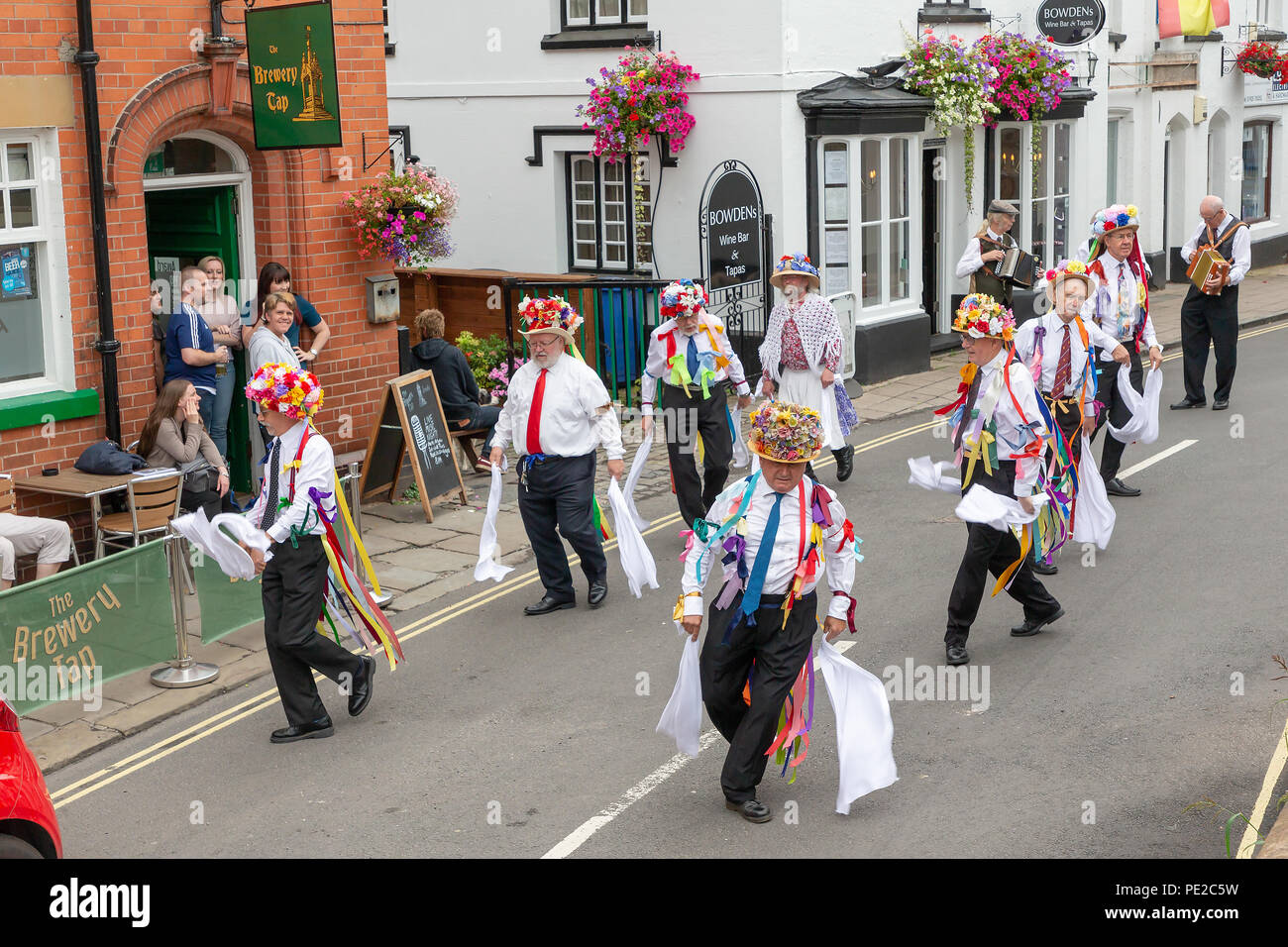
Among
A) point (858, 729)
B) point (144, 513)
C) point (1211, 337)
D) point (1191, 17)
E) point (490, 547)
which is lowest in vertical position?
point (858, 729)

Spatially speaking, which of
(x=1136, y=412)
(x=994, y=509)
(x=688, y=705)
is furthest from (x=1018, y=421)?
(x=1136, y=412)

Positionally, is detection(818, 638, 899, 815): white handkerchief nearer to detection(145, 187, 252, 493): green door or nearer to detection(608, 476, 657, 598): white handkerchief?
detection(608, 476, 657, 598): white handkerchief

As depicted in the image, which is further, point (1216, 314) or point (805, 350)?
point (1216, 314)

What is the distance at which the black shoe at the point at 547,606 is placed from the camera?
9.49m

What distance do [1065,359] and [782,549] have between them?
167 inches

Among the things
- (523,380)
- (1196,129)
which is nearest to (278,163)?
(523,380)

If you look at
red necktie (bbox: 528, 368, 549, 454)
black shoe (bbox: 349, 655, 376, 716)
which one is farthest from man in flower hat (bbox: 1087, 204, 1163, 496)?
black shoe (bbox: 349, 655, 376, 716)

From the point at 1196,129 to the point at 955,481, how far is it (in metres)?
20.0

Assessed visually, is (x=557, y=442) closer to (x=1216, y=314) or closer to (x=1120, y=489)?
(x=1120, y=489)

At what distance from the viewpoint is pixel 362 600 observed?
791 cm

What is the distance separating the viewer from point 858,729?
6.46 m

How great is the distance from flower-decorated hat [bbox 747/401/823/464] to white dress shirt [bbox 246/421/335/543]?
2367 mm

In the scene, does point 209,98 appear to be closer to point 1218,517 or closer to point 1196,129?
point 1218,517

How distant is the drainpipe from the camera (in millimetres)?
10078
